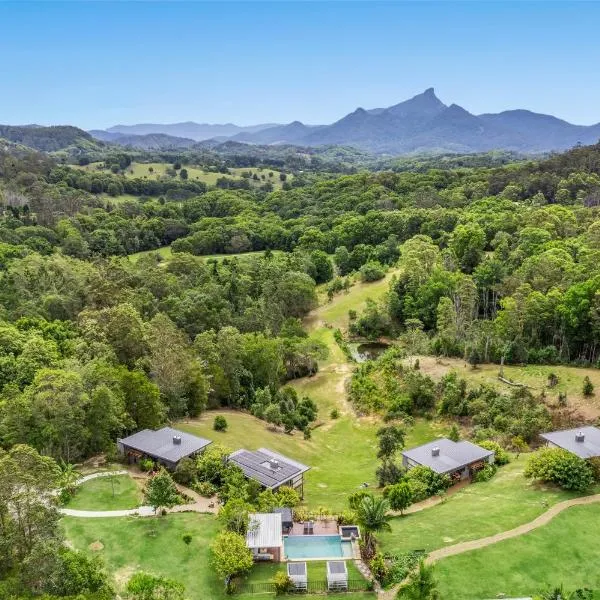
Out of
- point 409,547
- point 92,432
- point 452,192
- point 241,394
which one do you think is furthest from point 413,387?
point 452,192

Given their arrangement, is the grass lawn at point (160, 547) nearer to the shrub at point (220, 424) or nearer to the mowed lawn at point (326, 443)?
the mowed lawn at point (326, 443)

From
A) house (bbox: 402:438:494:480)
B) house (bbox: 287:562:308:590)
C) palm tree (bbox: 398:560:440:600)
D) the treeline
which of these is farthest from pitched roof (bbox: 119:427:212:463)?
palm tree (bbox: 398:560:440:600)

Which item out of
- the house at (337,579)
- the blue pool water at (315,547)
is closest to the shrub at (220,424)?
the blue pool water at (315,547)

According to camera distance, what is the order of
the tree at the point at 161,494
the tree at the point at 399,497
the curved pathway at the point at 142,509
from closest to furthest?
the tree at the point at 161,494, the curved pathway at the point at 142,509, the tree at the point at 399,497

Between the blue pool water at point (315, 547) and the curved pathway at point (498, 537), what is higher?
the curved pathway at point (498, 537)

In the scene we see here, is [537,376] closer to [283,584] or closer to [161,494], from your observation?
[283,584]

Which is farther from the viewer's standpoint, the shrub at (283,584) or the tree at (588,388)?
the tree at (588,388)

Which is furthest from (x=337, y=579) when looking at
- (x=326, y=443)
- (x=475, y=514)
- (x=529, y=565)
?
(x=326, y=443)
